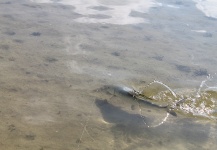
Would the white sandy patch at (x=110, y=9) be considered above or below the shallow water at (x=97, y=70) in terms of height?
above

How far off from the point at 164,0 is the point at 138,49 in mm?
4084

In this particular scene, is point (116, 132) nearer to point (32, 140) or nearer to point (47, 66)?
point (32, 140)

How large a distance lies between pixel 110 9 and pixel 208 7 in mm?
3114

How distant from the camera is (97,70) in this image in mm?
6043

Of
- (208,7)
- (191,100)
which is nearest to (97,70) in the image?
(191,100)

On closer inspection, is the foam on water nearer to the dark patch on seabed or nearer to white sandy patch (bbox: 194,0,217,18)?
the dark patch on seabed

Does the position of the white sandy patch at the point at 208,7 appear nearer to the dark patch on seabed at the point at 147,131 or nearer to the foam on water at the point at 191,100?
the foam on water at the point at 191,100

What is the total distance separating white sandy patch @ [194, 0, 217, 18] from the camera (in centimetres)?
963

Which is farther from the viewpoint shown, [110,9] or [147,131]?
[110,9]

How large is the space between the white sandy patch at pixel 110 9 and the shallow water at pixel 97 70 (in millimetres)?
30

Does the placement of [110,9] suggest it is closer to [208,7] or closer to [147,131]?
[208,7]

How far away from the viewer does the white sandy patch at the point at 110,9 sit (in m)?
8.62

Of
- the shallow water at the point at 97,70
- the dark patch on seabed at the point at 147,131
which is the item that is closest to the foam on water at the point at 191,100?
the shallow water at the point at 97,70

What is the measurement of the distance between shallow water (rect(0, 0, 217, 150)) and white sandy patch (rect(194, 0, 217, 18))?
196 mm
